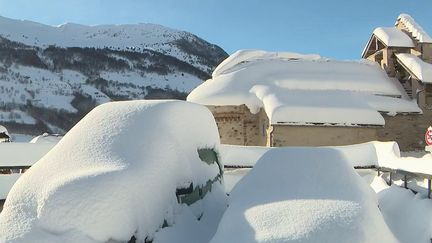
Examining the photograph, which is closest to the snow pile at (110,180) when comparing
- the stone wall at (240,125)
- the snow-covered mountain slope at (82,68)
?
the stone wall at (240,125)

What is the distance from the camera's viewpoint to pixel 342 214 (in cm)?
498

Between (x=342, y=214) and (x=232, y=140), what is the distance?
16249 mm

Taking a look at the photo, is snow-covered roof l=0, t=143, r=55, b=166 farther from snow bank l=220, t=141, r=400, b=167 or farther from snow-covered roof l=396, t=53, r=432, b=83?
snow-covered roof l=396, t=53, r=432, b=83

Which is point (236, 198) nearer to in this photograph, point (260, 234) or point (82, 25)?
point (260, 234)

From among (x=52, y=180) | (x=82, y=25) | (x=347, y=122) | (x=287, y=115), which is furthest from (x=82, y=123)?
(x=82, y=25)

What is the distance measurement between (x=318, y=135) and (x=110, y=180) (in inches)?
610

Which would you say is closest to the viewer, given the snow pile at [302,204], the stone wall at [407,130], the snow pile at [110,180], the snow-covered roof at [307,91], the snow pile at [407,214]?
the snow pile at [110,180]

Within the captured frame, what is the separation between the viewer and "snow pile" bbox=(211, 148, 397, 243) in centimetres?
475

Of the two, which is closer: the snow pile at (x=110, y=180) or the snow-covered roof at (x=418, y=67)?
the snow pile at (x=110, y=180)

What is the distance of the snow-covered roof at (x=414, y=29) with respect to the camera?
83.3 feet

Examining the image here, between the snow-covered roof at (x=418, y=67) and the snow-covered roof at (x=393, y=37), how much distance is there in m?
1.28

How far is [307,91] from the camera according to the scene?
70.2 ft

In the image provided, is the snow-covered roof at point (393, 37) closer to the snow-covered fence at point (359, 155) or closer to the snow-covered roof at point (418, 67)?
the snow-covered roof at point (418, 67)

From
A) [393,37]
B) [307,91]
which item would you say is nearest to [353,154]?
[307,91]
